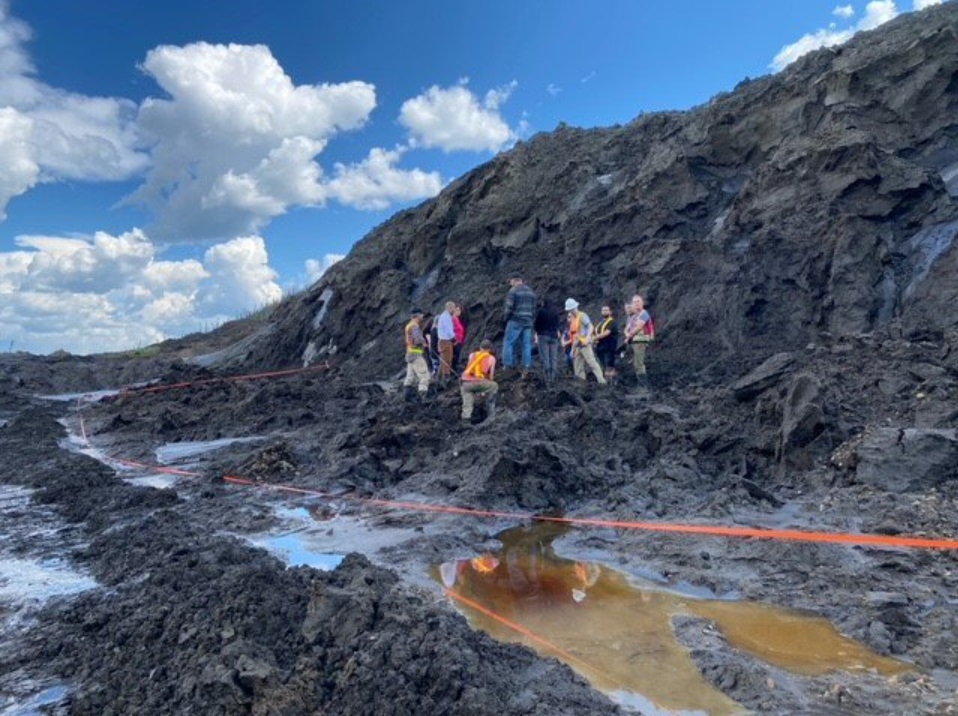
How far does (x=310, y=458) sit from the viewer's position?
416 inches

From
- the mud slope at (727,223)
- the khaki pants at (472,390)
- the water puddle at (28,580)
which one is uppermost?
the mud slope at (727,223)

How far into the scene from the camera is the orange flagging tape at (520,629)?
416cm

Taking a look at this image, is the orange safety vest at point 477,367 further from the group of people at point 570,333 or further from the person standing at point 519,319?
the person standing at point 519,319

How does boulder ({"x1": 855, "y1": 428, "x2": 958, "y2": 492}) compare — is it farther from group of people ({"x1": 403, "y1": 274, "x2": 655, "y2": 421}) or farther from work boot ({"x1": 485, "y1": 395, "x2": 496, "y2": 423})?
group of people ({"x1": 403, "y1": 274, "x2": 655, "y2": 421})

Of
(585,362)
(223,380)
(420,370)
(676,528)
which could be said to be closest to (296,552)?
(676,528)

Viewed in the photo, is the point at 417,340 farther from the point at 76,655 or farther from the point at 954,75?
the point at 954,75

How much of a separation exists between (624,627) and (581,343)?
805 cm

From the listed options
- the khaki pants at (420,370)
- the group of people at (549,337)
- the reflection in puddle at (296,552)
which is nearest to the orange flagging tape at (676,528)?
the reflection in puddle at (296,552)

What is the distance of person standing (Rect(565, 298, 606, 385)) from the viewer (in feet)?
40.7

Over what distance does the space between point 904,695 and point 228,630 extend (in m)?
3.40

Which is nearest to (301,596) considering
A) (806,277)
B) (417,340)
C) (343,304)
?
(417,340)

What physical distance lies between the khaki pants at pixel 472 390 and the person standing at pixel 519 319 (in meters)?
2.16

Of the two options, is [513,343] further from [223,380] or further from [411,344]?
[223,380]

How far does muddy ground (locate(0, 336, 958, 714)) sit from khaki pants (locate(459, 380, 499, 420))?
0.85ft
